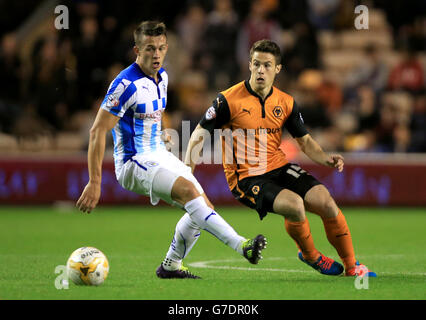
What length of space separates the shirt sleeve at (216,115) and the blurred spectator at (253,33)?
895 centimetres

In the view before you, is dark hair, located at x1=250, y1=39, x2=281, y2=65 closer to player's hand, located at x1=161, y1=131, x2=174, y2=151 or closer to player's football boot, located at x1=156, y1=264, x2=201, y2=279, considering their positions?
player's hand, located at x1=161, y1=131, x2=174, y2=151

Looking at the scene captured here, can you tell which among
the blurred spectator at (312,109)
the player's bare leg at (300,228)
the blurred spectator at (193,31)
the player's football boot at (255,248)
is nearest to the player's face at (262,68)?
the player's bare leg at (300,228)

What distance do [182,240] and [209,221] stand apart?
2.02ft

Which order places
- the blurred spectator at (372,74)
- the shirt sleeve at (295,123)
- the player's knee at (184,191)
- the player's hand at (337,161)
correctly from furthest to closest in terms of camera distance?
the blurred spectator at (372,74) → the shirt sleeve at (295,123) → the player's hand at (337,161) → the player's knee at (184,191)

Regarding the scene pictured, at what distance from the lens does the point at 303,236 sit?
7.10 m

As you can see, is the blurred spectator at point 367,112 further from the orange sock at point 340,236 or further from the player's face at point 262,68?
the orange sock at point 340,236

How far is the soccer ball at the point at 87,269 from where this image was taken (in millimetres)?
6539

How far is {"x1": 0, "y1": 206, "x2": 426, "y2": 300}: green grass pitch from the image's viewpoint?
20.5 feet

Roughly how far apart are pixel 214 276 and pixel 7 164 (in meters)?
8.78

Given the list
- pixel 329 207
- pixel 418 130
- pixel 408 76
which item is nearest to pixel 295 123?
pixel 329 207

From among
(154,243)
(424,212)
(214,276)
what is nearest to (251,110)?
(214,276)

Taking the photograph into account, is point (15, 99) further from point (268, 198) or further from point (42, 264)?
point (268, 198)

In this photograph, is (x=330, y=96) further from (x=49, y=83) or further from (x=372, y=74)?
(x=49, y=83)

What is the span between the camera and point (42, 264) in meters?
8.12
